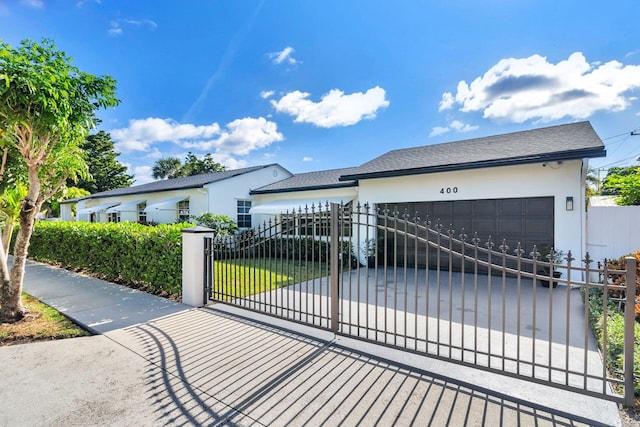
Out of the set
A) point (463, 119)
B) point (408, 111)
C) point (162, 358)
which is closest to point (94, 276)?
point (162, 358)

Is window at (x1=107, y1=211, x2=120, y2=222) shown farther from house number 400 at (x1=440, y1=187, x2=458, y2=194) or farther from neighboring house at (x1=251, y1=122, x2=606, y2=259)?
house number 400 at (x1=440, y1=187, x2=458, y2=194)

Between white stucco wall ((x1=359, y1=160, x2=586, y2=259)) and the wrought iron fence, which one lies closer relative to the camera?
the wrought iron fence

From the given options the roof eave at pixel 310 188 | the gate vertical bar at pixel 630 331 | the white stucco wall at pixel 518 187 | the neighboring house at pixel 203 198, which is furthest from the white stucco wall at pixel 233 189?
the gate vertical bar at pixel 630 331

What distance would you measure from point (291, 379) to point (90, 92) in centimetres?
647

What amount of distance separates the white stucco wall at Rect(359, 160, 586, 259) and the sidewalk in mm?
7614

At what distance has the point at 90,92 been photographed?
6.00 metres

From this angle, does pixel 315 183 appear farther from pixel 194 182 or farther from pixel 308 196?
pixel 194 182

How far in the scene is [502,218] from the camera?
10812 mm

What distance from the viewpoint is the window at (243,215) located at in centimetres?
2012

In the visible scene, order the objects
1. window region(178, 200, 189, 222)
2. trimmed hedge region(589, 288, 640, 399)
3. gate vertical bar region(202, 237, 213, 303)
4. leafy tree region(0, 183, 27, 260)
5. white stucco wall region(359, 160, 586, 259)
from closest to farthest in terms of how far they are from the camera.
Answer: trimmed hedge region(589, 288, 640, 399) < leafy tree region(0, 183, 27, 260) < gate vertical bar region(202, 237, 213, 303) < white stucco wall region(359, 160, 586, 259) < window region(178, 200, 189, 222)

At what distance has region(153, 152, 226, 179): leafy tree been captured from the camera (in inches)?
2000

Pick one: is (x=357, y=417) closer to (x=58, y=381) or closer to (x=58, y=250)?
(x=58, y=381)

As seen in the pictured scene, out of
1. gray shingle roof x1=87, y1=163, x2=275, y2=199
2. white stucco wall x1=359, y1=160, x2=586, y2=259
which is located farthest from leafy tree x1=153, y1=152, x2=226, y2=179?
white stucco wall x1=359, y1=160, x2=586, y2=259

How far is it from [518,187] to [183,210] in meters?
19.6
